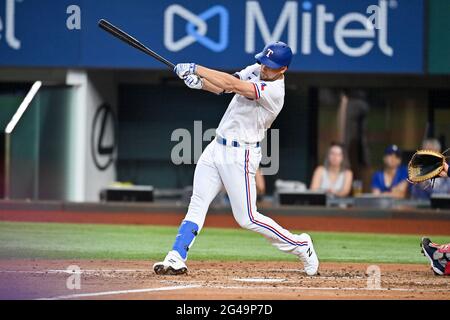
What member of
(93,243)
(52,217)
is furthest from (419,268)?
(52,217)

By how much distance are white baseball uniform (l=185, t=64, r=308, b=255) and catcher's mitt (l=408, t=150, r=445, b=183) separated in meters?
1.20

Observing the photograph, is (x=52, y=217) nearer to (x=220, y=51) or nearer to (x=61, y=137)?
(x=61, y=137)

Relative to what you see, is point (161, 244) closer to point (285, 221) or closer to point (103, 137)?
point (285, 221)

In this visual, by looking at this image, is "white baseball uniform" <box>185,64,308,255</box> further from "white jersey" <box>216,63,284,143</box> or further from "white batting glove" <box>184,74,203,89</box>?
"white batting glove" <box>184,74,203,89</box>

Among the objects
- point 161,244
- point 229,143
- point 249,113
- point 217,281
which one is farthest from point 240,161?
point 161,244

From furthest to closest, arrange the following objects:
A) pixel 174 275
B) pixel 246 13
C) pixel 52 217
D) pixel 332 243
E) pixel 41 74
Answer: pixel 41 74, pixel 246 13, pixel 52 217, pixel 332 243, pixel 174 275

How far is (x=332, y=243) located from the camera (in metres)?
11.9

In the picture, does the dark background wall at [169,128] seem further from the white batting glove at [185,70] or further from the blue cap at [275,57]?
the white batting glove at [185,70]

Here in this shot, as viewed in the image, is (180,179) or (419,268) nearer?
(419,268)

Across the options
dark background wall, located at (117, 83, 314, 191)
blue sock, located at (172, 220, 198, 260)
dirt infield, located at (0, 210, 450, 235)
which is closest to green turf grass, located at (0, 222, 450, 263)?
dirt infield, located at (0, 210, 450, 235)

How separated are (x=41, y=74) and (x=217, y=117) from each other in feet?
9.83

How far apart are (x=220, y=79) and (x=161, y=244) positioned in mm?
3930

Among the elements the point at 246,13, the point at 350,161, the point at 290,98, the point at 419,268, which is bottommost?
the point at 419,268

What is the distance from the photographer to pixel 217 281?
25.8 ft
